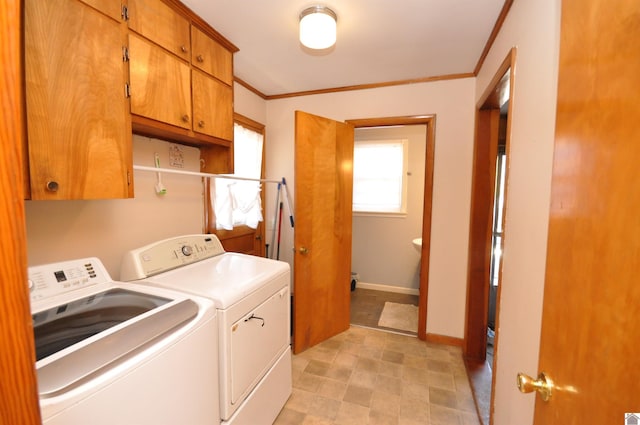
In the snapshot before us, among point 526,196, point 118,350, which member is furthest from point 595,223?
point 118,350

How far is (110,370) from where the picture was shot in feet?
2.42

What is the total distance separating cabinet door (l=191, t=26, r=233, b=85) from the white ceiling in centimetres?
10

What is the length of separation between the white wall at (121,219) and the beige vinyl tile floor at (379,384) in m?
1.44

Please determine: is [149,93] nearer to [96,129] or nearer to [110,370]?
[96,129]

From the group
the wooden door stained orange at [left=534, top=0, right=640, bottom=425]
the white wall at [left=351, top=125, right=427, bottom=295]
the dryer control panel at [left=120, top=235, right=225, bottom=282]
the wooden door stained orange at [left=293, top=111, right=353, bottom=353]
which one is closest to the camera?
the wooden door stained orange at [left=534, top=0, right=640, bottom=425]

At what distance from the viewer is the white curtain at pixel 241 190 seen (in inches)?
88.9

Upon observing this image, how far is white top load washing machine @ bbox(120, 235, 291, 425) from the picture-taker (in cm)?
122

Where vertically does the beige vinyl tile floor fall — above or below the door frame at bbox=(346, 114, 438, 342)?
below

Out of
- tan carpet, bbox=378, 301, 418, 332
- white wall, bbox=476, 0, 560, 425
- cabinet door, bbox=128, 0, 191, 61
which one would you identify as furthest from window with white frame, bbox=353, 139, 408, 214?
cabinet door, bbox=128, 0, 191, 61

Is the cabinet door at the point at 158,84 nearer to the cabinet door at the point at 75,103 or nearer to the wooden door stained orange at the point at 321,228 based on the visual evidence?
the cabinet door at the point at 75,103

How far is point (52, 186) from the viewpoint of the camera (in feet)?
3.27

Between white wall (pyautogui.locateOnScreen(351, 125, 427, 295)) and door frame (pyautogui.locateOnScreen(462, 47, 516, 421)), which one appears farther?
white wall (pyautogui.locateOnScreen(351, 125, 427, 295))

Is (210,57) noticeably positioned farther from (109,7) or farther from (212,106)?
(109,7)

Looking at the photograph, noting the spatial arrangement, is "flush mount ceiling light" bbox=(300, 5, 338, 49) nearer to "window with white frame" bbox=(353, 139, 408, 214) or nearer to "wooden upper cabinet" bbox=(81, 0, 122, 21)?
"wooden upper cabinet" bbox=(81, 0, 122, 21)
